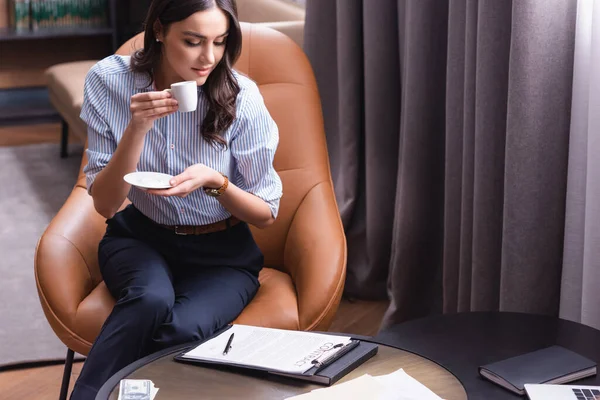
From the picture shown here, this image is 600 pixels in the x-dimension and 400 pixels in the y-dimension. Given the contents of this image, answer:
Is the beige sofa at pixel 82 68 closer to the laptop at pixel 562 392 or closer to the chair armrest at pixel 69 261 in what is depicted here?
the chair armrest at pixel 69 261

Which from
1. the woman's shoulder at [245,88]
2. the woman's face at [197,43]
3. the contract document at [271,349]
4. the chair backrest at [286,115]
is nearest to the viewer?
the contract document at [271,349]

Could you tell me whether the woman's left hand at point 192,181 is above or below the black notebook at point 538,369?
above

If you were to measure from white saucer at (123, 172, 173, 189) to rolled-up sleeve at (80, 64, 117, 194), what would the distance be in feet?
0.56

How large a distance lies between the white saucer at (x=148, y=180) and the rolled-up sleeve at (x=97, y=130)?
6.7 inches

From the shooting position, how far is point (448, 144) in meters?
2.38

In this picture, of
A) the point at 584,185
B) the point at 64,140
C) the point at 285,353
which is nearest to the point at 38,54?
the point at 64,140

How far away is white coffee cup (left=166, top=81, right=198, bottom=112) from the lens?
5.71 feet

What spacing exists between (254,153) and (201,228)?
203 mm

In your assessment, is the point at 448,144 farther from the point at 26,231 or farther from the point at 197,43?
the point at 26,231

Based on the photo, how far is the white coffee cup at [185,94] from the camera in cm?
174

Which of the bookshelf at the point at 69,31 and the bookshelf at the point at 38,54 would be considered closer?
the bookshelf at the point at 69,31

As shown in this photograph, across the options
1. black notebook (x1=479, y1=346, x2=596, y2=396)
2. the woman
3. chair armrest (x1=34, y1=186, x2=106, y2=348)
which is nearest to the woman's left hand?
the woman

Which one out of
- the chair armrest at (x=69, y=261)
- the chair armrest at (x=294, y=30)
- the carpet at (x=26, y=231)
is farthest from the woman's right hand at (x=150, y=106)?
the chair armrest at (x=294, y=30)

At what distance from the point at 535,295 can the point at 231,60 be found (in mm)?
865
